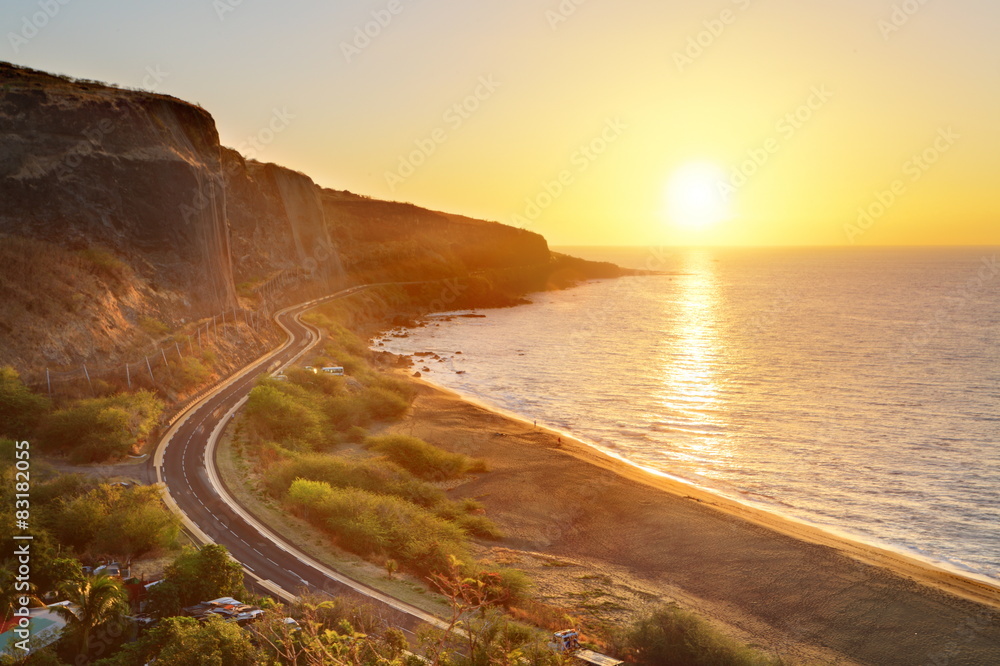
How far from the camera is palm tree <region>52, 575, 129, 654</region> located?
57.8 feet

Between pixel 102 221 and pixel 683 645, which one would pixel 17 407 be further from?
pixel 683 645

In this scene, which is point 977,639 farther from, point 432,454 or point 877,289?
point 877,289

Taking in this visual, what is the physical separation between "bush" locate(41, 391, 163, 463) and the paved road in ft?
7.09

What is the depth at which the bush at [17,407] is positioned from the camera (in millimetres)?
33750

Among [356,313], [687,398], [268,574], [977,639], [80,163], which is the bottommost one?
[977,639]

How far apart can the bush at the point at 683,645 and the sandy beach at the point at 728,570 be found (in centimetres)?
286

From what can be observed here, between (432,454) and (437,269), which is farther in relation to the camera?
(437,269)

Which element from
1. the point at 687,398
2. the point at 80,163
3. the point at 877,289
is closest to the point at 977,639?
the point at 687,398

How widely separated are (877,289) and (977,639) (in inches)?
7425

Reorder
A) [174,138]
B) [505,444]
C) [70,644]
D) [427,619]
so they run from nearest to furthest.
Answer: [70,644] → [427,619] → [505,444] → [174,138]

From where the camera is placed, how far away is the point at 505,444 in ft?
160

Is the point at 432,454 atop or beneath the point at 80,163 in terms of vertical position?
beneath

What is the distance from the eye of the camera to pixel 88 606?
17812mm

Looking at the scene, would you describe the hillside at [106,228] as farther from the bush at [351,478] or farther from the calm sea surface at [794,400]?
the calm sea surface at [794,400]
